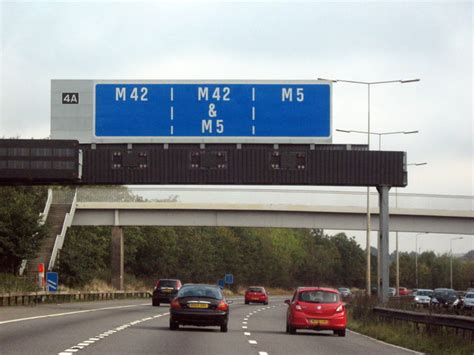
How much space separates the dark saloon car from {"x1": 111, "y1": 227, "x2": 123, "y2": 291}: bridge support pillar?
166ft

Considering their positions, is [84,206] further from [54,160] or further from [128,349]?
[128,349]

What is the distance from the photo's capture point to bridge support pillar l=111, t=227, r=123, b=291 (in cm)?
8088

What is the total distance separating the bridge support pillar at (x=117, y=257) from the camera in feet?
265

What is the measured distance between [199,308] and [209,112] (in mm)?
16513

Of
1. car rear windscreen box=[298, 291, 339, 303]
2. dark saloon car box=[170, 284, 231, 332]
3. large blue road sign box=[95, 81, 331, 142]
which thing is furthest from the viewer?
large blue road sign box=[95, 81, 331, 142]

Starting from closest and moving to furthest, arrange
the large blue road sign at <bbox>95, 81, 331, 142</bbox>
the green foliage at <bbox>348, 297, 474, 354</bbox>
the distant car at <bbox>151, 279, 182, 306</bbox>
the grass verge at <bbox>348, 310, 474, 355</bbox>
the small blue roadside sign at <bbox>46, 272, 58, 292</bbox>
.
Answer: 1. the grass verge at <bbox>348, 310, 474, 355</bbox>
2. the green foliage at <bbox>348, 297, 474, 354</bbox>
3. the large blue road sign at <bbox>95, 81, 331, 142</bbox>
4. the small blue roadside sign at <bbox>46, 272, 58, 292</bbox>
5. the distant car at <bbox>151, 279, 182, 306</bbox>

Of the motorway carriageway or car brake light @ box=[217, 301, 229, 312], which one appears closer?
the motorway carriageway

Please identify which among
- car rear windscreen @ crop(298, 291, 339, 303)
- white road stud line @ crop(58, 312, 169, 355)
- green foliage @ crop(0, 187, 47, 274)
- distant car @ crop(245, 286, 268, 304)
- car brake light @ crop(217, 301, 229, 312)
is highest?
green foliage @ crop(0, 187, 47, 274)

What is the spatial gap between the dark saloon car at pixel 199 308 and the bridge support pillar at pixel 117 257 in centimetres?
5051

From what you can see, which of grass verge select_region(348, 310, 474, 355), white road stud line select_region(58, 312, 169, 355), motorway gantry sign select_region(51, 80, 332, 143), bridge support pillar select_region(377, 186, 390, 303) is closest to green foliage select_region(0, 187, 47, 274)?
motorway gantry sign select_region(51, 80, 332, 143)

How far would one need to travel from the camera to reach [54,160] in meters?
44.7

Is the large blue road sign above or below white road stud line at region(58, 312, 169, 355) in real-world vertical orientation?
above

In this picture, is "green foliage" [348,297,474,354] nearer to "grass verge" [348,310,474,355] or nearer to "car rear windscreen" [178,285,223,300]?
"grass verge" [348,310,474,355]

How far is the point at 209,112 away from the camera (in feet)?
148
